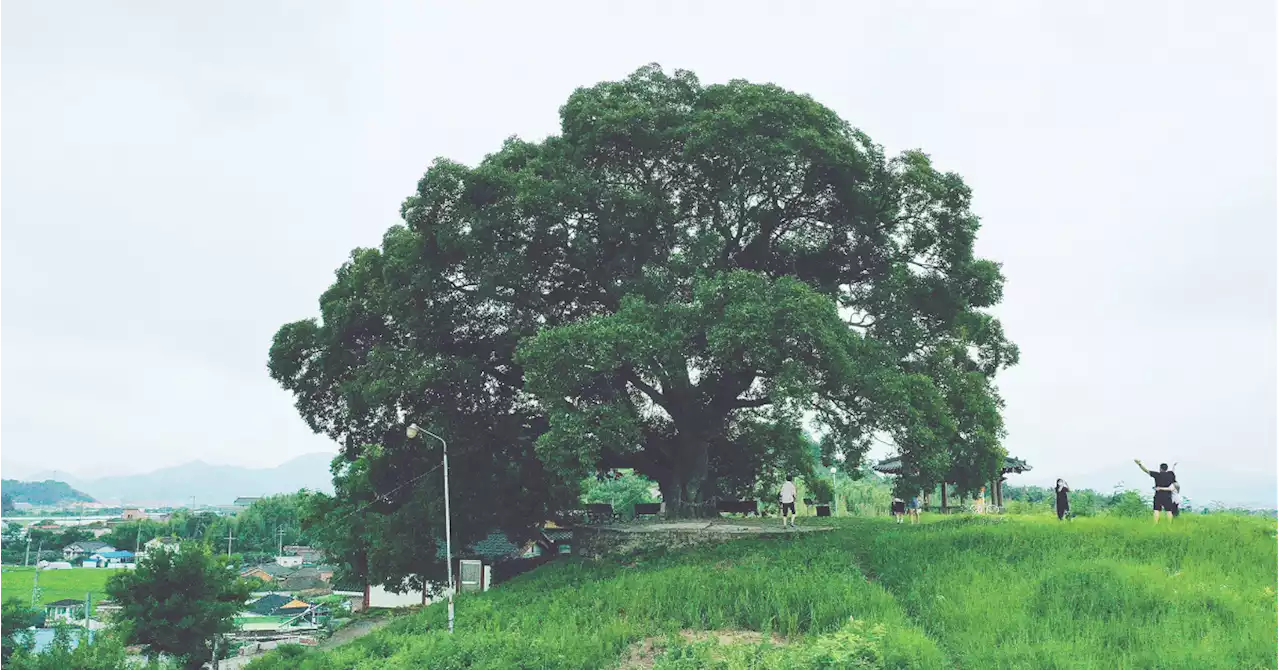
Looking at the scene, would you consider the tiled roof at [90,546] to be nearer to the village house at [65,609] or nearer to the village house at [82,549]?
the village house at [82,549]

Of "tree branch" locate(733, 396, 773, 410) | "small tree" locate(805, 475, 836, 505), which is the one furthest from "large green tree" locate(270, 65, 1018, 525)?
"small tree" locate(805, 475, 836, 505)

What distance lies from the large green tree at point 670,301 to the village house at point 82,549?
127 m

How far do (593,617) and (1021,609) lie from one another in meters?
7.66

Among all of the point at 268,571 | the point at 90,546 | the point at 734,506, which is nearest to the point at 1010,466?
the point at 734,506

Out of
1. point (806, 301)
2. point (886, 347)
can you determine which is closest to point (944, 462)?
point (886, 347)

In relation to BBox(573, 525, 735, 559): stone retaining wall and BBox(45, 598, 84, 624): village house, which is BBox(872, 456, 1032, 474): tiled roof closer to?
BBox(573, 525, 735, 559): stone retaining wall

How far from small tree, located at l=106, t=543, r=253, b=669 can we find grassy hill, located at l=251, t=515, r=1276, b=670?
7505 millimetres

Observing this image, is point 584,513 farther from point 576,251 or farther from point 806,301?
point 806,301

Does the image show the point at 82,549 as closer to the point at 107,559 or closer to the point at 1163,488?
the point at 107,559

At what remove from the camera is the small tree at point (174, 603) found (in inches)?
1014

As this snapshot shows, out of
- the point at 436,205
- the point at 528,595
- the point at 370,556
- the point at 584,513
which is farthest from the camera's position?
the point at 584,513

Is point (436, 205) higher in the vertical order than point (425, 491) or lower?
Result: higher

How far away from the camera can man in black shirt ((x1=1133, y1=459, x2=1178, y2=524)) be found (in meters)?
19.6

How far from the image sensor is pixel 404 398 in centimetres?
2541
